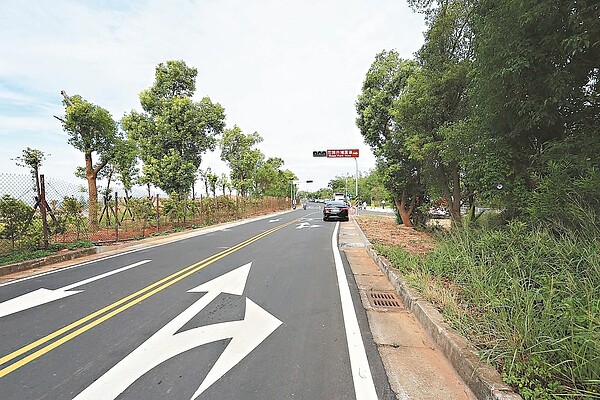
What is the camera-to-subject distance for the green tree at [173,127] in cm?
1977

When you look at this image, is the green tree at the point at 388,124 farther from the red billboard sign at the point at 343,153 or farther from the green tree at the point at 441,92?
the red billboard sign at the point at 343,153

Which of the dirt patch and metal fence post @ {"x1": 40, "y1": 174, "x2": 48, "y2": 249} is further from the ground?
metal fence post @ {"x1": 40, "y1": 174, "x2": 48, "y2": 249}

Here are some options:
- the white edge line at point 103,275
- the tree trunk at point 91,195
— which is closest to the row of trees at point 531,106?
the white edge line at point 103,275

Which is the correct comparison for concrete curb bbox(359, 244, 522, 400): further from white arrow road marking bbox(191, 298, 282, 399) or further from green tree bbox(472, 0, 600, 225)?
green tree bbox(472, 0, 600, 225)

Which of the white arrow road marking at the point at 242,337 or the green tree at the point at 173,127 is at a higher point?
the green tree at the point at 173,127

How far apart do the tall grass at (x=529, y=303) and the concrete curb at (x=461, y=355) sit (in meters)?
0.10

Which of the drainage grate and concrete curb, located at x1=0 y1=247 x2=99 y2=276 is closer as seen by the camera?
the drainage grate

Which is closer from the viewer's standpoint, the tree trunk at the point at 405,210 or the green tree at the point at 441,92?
the green tree at the point at 441,92

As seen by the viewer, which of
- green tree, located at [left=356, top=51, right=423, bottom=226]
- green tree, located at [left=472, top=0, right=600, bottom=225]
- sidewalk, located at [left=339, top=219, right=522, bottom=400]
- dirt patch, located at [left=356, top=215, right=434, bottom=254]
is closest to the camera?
sidewalk, located at [left=339, top=219, right=522, bottom=400]

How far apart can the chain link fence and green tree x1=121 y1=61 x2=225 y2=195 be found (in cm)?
226

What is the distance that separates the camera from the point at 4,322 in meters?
4.32

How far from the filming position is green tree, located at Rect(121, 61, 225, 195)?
778 inches

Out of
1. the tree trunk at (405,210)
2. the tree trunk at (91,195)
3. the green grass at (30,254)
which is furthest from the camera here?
the tree trunk at (405,210)

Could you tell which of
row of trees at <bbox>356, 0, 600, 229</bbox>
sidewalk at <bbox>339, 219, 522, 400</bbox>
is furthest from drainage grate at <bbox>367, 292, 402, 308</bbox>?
row of trees at <bbox>356, 0, 600, 229</bbox>
